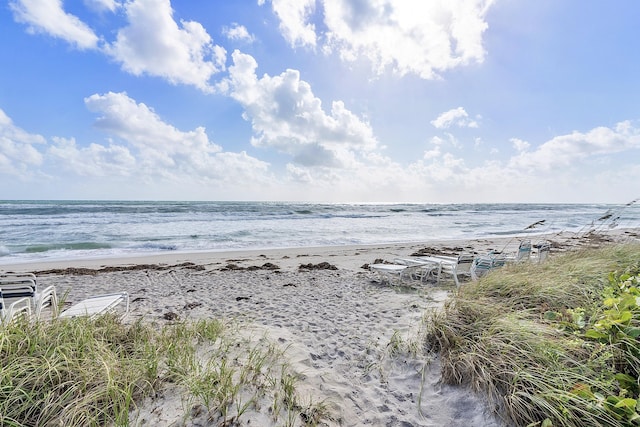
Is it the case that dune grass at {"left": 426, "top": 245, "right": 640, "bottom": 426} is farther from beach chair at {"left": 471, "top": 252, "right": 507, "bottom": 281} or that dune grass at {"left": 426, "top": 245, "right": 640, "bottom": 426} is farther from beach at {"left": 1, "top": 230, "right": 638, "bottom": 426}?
beach chair at {"left": 471, "top": 252, "right": 507, "bottom": 281}

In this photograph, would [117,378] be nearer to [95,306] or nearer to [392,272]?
[95,306]

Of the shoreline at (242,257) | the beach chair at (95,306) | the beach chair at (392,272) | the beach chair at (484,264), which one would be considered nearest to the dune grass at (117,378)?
the beach chair at (95,306)

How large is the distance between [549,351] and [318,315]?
11.0 ft

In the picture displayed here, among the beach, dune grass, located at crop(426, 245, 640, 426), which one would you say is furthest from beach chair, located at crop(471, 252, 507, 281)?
dune grass, located at crop(426, 245, 640, 426)

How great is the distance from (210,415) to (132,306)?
462 centimetres

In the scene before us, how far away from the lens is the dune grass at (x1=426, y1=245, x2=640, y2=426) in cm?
205

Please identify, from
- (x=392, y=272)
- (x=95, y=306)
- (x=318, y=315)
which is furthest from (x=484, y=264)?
(x=95, y=306)

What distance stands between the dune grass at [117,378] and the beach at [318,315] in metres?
0.14

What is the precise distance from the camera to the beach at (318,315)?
2.63 m

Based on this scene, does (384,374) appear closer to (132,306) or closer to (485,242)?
(132,306)

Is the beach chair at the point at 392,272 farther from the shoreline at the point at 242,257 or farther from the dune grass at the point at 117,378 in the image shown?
the dune grass at the point at 117,378

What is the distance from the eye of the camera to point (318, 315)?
5.18 meters

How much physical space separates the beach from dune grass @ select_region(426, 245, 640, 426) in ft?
0.81

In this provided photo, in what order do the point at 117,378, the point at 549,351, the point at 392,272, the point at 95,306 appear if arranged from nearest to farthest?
the point at 117,378 < the point at 549,351 < the point at 95,306 < the point at 392,272
